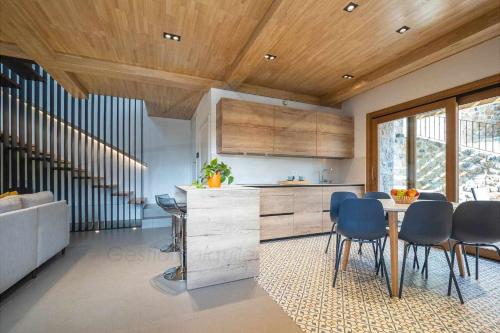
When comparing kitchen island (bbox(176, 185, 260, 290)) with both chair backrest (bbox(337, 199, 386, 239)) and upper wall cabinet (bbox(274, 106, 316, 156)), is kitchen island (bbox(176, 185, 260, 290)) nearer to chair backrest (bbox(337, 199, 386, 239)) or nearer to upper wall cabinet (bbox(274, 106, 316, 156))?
chair backrest (bbox(337, 199, 386, 239))

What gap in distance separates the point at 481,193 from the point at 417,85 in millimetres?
1826

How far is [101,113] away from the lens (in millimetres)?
5375

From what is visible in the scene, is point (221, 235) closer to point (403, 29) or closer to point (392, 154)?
point (403, 29)

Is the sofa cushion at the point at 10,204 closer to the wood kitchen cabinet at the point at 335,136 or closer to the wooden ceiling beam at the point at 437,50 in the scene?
the wood kitchen cabinet at the point at 335,136

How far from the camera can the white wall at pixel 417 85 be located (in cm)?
294

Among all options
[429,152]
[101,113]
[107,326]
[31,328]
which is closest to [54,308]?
[31,328]

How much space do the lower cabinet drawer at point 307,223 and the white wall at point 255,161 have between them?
98 cm

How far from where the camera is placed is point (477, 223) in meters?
2.08

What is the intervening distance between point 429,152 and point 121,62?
16.6ft

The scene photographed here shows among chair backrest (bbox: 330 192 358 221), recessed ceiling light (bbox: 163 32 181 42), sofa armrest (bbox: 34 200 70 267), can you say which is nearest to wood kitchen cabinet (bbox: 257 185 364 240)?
chair backrest (bbox: 330 192 358 221)

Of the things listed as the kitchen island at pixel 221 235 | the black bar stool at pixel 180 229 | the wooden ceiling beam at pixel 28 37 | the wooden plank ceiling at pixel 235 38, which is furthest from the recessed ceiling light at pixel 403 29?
the wooden ceiling beam at pixel 28 37

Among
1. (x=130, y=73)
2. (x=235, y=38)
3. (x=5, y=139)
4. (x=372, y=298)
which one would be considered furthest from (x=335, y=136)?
(x=5, y=139)

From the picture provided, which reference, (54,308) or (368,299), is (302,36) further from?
(54,308)

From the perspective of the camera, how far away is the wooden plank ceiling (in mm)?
2424
